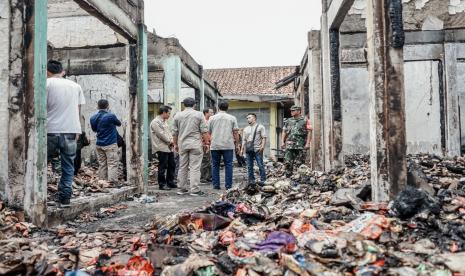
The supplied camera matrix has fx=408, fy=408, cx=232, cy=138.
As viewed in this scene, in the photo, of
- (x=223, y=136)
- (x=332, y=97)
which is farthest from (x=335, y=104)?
(x=223, y=136)

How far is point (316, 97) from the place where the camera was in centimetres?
897

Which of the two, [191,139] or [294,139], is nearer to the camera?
[191,139]

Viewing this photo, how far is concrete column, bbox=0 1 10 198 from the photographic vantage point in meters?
3.91

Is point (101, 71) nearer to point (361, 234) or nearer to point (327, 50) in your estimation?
point (327, 50)

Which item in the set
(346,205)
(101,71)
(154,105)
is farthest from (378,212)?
(154,105)

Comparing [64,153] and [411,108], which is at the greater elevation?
[411,108]

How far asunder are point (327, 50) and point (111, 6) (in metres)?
3.70

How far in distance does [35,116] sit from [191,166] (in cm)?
332

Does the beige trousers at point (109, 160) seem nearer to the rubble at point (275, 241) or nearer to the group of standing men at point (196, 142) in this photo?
the group of standing men at point (196, 142)

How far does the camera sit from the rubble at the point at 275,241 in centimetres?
275

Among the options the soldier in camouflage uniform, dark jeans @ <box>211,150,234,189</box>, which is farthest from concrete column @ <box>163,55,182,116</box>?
the soldier in camouflage uniform

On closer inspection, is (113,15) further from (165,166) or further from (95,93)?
(95,93)

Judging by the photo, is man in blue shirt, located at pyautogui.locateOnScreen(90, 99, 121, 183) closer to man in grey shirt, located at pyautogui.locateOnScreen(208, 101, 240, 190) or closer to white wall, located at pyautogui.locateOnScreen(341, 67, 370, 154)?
man in grey shirt, located at pyautogui.locateOnScreen(208, 101, 240, 190)

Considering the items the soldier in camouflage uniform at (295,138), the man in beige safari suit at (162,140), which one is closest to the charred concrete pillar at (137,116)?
the man in beige safari suit at (162,140)
